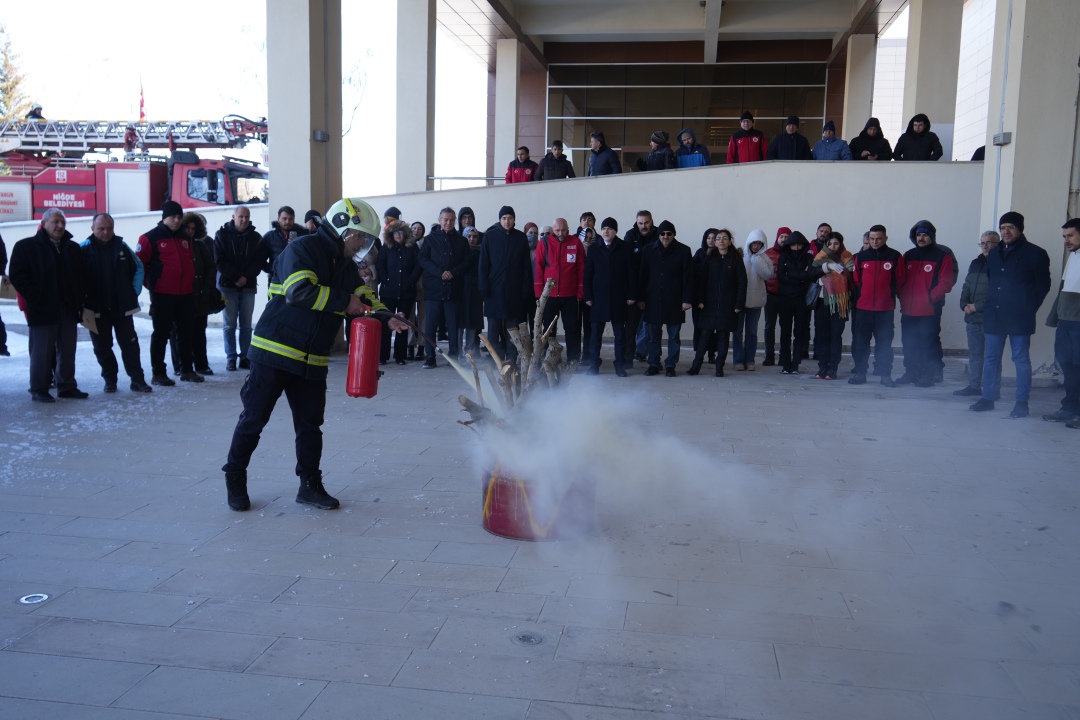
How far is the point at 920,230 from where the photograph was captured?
A: 32.9ft

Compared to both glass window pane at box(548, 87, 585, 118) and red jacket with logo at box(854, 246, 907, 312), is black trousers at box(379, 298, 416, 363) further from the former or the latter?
glass window pane at box(548, 87, 585, 118)

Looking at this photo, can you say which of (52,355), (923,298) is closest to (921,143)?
(923,298)

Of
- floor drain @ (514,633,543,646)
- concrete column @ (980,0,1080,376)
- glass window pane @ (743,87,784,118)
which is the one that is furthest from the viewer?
glass window pane @ (743,87,784,118)

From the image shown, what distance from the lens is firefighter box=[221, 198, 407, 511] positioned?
489 centimetres

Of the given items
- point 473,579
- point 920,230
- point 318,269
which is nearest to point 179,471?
point 318,269

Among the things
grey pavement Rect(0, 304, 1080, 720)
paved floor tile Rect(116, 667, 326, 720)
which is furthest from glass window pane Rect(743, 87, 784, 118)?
paved floor tile Rect(116, 667, 326, 720)

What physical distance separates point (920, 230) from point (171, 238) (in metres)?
8.33

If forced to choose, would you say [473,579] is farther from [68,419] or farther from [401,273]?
[401,273]

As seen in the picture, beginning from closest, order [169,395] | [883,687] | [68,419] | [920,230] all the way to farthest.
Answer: [883,687] < [68,419] < [169,395] < [920,230]

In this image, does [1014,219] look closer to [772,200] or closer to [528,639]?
[772,200]

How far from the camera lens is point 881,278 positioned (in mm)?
10125

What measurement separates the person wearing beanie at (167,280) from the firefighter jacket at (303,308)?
474 cm

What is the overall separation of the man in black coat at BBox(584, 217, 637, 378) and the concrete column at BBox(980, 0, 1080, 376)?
173 inches

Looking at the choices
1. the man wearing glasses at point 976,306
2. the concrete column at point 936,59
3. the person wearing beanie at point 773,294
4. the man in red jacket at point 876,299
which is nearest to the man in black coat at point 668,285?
the person wearing beanie at point 773,294
